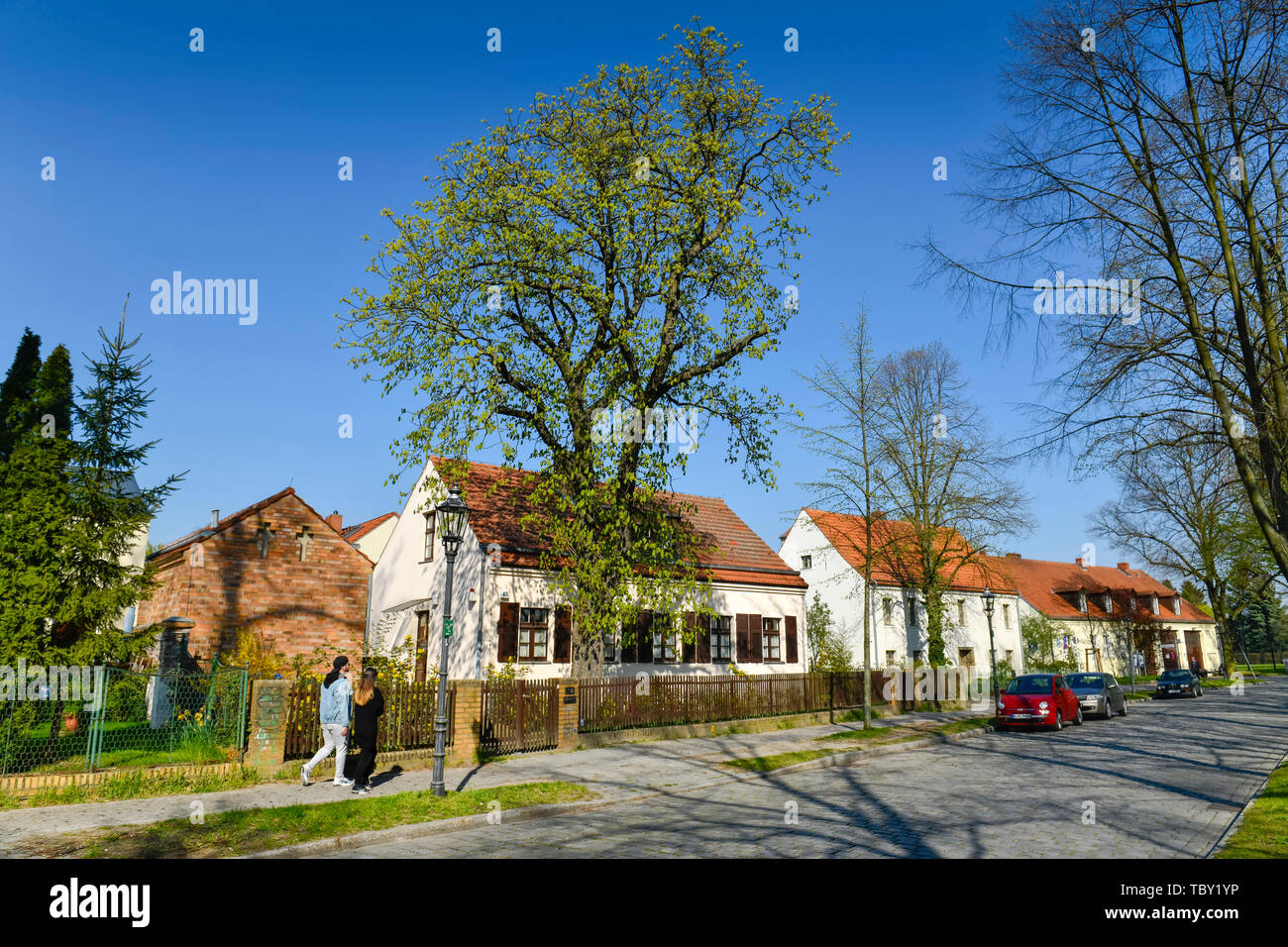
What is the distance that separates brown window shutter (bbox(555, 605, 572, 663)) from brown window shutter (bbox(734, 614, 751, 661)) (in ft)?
23.6

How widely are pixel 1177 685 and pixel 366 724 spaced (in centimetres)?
4031

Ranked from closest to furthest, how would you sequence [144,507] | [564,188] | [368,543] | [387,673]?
[144,507]
[387,673]
[564,188]
[368,543]

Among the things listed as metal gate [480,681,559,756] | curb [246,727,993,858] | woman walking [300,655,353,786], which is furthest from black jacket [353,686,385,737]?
metal gate [480,681,559,756]

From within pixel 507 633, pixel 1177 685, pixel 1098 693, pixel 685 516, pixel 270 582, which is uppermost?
pixel 685 516

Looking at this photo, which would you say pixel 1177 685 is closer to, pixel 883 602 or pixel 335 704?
pixel 883 602

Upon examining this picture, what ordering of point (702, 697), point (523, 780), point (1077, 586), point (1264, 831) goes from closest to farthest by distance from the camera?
point (1264, 831), point (523, 780), point (702, 697), point (1077, 586)

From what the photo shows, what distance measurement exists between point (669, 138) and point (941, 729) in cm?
1765

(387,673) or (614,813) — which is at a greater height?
(387,673)

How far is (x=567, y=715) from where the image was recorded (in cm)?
1708

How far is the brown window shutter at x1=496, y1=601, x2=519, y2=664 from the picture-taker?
72.3ft

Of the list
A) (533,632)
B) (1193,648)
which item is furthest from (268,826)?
(1193,648)

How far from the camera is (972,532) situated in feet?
98.4

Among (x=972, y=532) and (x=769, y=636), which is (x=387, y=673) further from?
(x=972, y=532)
